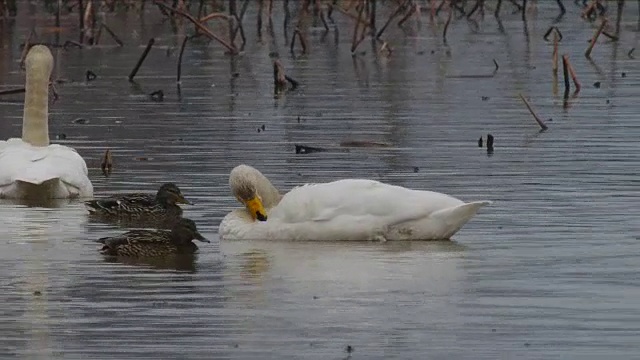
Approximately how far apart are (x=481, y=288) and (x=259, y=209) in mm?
2195

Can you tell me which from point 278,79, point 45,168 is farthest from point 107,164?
point 278,79

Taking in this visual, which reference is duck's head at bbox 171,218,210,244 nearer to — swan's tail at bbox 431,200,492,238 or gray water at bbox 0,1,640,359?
gray water at bbox 0,1,640,359

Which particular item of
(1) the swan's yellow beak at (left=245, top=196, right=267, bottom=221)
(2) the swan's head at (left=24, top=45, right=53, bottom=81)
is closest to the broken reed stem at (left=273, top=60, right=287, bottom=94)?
(2) the swan's head at (left=24, top=45, right=53, bottom=81)

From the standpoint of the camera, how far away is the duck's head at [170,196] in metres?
12.5

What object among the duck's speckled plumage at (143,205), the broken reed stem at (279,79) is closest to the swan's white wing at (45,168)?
the duck's speckled plumage at (143,205)

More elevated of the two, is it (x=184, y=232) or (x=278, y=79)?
(x=278, y=79)

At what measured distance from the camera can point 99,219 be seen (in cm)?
1248

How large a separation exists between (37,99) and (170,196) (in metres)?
2.23

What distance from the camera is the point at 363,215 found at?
1106cm

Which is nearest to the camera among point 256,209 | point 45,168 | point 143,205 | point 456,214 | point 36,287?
point 36,287

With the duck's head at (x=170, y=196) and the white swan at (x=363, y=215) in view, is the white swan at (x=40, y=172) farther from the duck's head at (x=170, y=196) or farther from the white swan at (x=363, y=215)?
the white swan at (x=363, y=215)

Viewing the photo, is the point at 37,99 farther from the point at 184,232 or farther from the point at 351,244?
the point at 351,244

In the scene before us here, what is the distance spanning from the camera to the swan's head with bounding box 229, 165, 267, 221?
11312 millimetres

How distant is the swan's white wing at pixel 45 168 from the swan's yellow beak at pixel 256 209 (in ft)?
7.09
